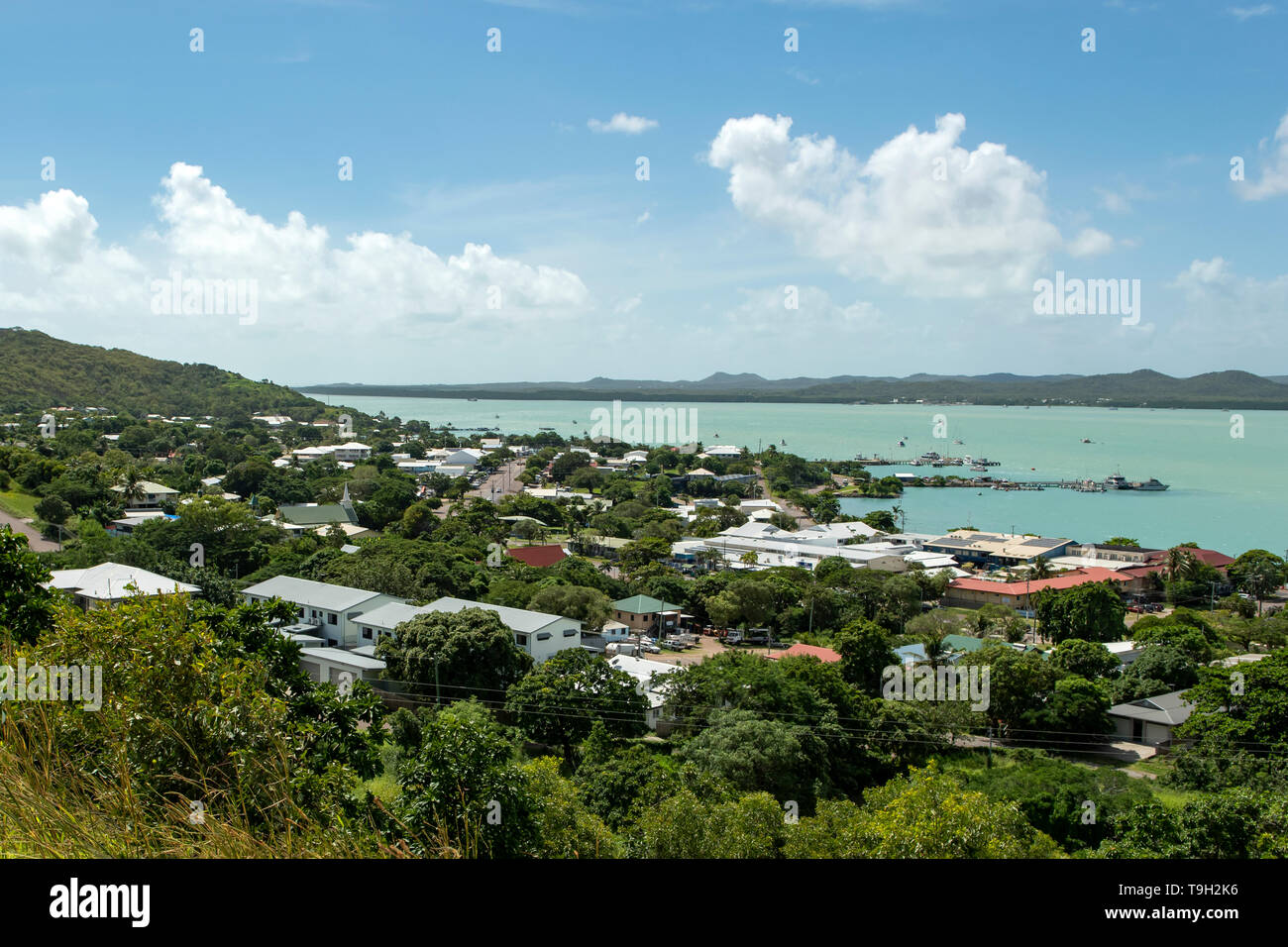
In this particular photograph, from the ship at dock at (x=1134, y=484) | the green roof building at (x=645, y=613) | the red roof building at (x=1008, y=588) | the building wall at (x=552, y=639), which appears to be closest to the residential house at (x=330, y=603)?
the building wall at (x=552, y=639)

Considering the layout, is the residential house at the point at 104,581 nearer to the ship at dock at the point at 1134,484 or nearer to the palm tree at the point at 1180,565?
the palm tree at the point at 1180,565

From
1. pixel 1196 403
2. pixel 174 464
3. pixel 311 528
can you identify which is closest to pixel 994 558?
pixel 311 528

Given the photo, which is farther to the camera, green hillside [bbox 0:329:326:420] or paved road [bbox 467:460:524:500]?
green hillside [bbox 0:329:326:420]

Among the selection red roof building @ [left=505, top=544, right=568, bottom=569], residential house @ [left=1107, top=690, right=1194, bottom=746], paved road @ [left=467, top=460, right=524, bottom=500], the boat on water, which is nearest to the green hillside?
paved road @ [left=467, top=460, right=524, bottom=500]

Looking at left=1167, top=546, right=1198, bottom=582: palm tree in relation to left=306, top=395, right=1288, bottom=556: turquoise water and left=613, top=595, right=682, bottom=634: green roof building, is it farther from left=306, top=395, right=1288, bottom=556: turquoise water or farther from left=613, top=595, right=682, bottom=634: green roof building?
left=613, top=595, right=682, bottom=634: green roof building

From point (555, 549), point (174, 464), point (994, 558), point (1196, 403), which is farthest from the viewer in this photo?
point (1196, 403)

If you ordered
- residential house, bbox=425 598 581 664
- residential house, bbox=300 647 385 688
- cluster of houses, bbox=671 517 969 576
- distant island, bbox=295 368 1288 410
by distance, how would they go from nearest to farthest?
residential house, bbox=300 647 385 688
residential house, bbox=425 598 581 664
cluster of houses, bbox=671 517 969 576
distant island, bbox=295 368 1288 410
